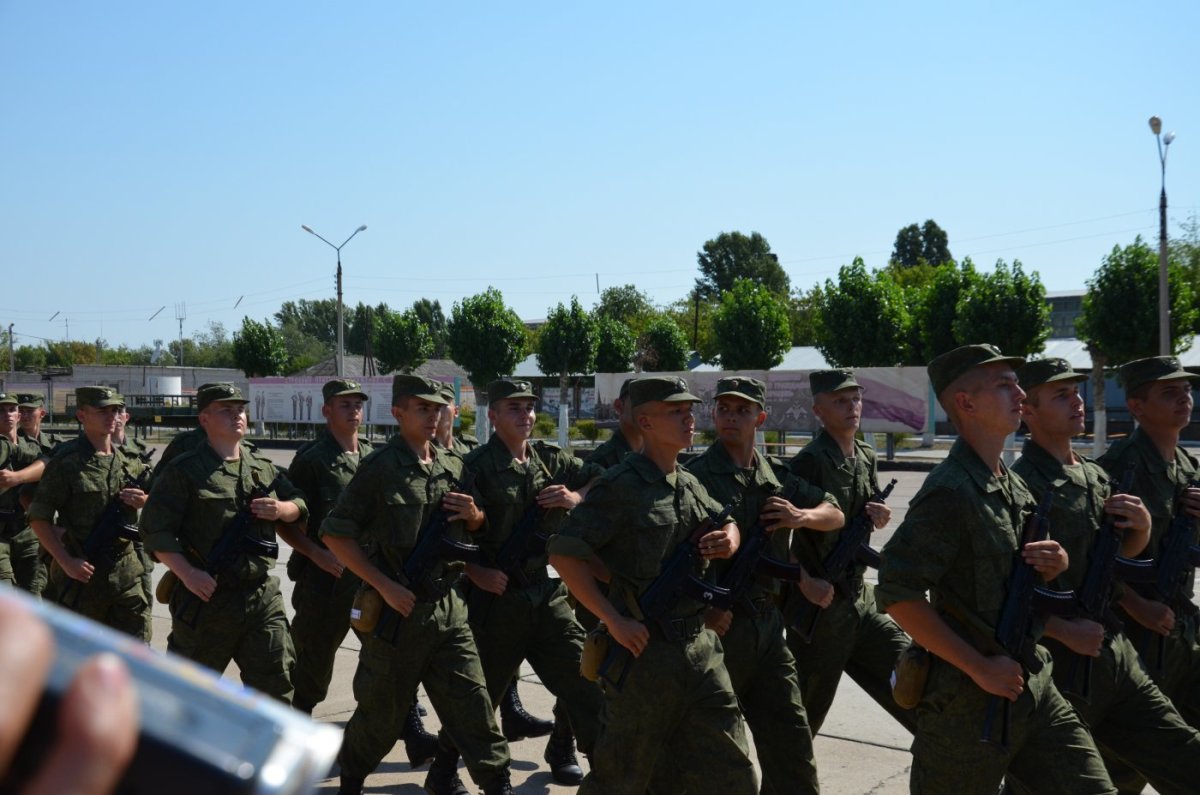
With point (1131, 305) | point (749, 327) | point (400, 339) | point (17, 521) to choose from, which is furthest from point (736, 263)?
point (17, 521)

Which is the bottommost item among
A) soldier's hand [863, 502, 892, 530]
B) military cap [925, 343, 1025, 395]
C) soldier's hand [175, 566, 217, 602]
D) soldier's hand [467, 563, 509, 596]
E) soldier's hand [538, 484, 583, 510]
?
soldier's hand [467, 563, 509, 596]

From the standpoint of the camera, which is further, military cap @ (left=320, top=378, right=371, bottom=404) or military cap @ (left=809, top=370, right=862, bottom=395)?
military cap @ (left=320, top=378, right=371, bottom=404)

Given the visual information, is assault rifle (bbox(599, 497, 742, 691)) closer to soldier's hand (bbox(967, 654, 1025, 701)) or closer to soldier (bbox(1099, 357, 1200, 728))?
soldier's hand (bbox(967, 654, 1025, 701))

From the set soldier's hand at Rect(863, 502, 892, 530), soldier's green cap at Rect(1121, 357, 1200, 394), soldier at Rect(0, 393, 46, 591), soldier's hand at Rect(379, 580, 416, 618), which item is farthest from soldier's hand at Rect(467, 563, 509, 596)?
soldier at Rect(0, 393, 46, 591)

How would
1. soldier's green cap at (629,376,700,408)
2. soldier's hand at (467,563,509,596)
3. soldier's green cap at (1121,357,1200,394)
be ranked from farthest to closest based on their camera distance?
soldier's hand at (467,563,509,596) → soldier's green cap at (1121,357,1200,394) → soldier's green cap at (629,376,700,408)

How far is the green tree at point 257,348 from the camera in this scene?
179ft

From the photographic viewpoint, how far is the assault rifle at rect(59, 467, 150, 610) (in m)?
7.45

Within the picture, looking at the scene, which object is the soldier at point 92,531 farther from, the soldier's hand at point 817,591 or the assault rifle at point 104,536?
the soldier's hand at point 817,591

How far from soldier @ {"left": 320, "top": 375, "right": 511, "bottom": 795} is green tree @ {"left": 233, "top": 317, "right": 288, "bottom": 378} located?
50.2 m

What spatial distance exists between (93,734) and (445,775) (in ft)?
18.0

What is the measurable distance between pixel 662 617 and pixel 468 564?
1963 mm

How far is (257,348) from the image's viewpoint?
54.8 meters

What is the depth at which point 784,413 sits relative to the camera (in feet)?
94.3

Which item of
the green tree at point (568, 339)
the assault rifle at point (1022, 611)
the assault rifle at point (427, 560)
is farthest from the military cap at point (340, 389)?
the green tree at point (568, 339)
